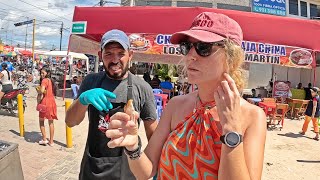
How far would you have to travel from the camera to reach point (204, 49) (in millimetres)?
1342

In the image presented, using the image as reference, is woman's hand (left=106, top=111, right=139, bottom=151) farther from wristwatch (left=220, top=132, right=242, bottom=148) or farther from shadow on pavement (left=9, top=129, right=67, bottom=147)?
shadow on pavement (left=9, top=129, right=67, bottom=147)

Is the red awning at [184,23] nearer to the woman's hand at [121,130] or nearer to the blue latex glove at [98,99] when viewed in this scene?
the blue latex glove at [98,99]

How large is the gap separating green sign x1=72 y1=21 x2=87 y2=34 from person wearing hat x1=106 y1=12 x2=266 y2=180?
854 centimetres

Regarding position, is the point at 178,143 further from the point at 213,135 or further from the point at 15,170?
the point at 15,170

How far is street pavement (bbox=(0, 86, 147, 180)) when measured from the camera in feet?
15.8

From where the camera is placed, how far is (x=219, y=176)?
3.93 ft

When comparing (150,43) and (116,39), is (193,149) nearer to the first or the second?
(116,39)

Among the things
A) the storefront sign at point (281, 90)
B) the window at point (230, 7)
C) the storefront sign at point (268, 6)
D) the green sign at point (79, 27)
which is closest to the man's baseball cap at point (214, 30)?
the green sign at point (79, 27)

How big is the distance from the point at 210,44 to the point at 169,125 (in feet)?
1.64

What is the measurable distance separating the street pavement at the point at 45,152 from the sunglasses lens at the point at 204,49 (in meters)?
3.95

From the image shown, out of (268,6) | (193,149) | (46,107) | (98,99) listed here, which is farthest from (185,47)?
(268,6)

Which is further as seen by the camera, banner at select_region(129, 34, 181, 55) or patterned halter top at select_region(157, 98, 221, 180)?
banner at select_region(129, 34, 181, 55)

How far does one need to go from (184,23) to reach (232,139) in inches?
320

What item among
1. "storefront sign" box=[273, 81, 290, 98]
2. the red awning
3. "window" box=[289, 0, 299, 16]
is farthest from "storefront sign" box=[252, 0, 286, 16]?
the red awning
